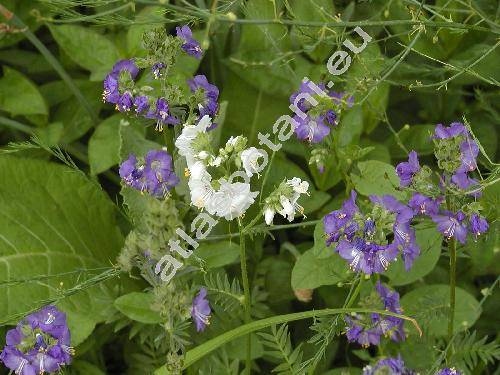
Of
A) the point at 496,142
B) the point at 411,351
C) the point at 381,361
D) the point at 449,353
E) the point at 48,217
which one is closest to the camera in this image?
the point at 381,361

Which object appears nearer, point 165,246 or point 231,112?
point 165,246

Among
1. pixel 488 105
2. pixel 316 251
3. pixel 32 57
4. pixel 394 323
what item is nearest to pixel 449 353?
pixel 394 323

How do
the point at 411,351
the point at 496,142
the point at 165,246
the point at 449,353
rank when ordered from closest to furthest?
the point at 165,246
the point at 449,353
the point at 411,351
the point at 496,142

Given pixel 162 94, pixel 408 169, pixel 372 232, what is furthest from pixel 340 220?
pixel 162 94

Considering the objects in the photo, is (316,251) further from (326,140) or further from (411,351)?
(411,351)

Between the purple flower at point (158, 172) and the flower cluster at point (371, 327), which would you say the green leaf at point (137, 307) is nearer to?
the purple flower at point (158, 172)

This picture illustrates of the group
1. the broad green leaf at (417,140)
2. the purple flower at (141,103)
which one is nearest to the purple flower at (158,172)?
the purple flower at (141,103)

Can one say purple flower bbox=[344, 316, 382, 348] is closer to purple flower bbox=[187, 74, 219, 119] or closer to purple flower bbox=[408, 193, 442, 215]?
purple flower bbox=[408, 193, 442, 215]

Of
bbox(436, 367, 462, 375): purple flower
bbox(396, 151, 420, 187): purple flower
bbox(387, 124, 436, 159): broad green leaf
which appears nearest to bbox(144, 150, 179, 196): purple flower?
bbox(396, 151, 420, 187): purple flower
